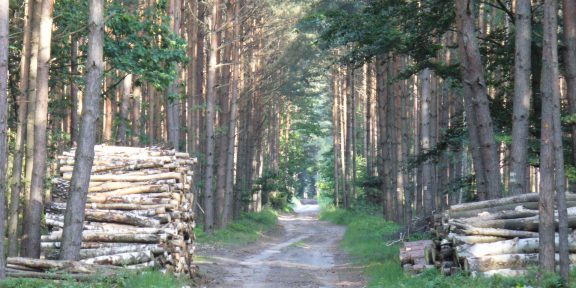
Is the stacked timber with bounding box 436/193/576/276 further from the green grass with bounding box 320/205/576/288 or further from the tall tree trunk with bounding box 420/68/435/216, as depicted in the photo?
the tall tree trunk with bounding box 420/68/435/216

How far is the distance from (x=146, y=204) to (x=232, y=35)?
20.0 m

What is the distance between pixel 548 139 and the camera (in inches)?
453

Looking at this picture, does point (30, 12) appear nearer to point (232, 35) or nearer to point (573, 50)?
point (573, 50)

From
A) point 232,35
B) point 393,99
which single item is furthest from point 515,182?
point 232,35

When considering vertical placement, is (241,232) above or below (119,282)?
below

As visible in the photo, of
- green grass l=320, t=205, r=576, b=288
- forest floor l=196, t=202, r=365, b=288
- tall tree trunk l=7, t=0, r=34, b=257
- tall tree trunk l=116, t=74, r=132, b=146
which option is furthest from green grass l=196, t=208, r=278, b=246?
tall tree trunk l=7, t=0, r=34, b=257

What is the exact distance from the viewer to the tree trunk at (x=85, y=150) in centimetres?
1285

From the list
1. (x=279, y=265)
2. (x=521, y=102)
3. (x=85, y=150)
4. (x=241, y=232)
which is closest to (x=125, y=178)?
(x=85, y=150)

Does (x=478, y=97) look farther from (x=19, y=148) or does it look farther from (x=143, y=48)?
(x=19, y=148)

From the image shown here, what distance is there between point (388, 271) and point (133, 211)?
596cm

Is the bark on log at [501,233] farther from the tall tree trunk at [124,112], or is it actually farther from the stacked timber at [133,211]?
the tall tree trunk at [124,112]

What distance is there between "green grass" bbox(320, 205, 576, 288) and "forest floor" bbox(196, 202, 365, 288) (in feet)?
1.66

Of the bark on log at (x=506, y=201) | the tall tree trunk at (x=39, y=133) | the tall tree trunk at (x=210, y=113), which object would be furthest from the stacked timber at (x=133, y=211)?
the tall tree trunk at (x=210, y=113)

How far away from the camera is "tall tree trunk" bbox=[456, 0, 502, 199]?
16531 mm
